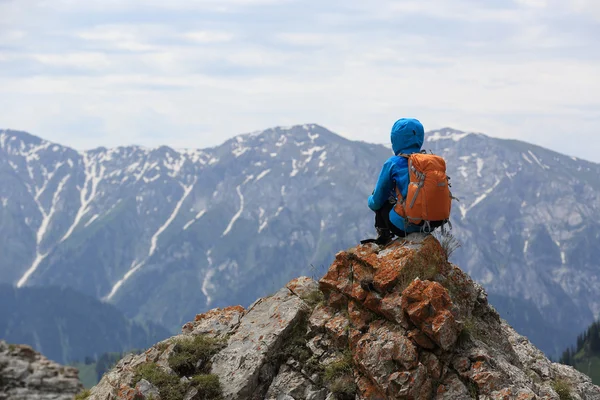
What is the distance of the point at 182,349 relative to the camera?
18.2 meters

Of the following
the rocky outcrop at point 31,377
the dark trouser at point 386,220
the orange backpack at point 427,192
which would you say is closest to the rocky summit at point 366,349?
the dark trouser at point 386,220

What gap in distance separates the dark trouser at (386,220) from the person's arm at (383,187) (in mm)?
129

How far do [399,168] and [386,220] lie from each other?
1372 mm

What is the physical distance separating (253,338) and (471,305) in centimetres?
528

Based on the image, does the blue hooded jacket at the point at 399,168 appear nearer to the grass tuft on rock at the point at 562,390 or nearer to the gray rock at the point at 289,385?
the gray rock at the point at 289,385

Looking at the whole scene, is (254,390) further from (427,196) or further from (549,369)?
(549,369)

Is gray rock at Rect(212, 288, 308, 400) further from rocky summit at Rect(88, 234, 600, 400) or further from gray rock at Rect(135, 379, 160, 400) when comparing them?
gray rock at Rect(135, 379, 160, 400)

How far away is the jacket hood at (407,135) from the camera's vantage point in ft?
62.2

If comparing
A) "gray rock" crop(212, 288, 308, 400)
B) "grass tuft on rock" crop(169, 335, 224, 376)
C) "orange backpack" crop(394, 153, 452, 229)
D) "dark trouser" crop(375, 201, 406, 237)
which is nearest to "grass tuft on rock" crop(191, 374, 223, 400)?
"gray rock" crop(212, 288, 308, 400)

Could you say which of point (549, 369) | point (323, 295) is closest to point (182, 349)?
point (323, 295)

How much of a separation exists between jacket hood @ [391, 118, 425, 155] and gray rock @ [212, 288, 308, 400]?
186 inches

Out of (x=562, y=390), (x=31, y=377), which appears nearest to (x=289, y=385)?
(x=562, y=390)

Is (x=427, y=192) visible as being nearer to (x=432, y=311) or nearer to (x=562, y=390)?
(x=432, y=311)

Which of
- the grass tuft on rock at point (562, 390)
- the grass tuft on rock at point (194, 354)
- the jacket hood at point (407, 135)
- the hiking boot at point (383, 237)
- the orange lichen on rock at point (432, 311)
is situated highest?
the jacket hood at point (407, 135)
